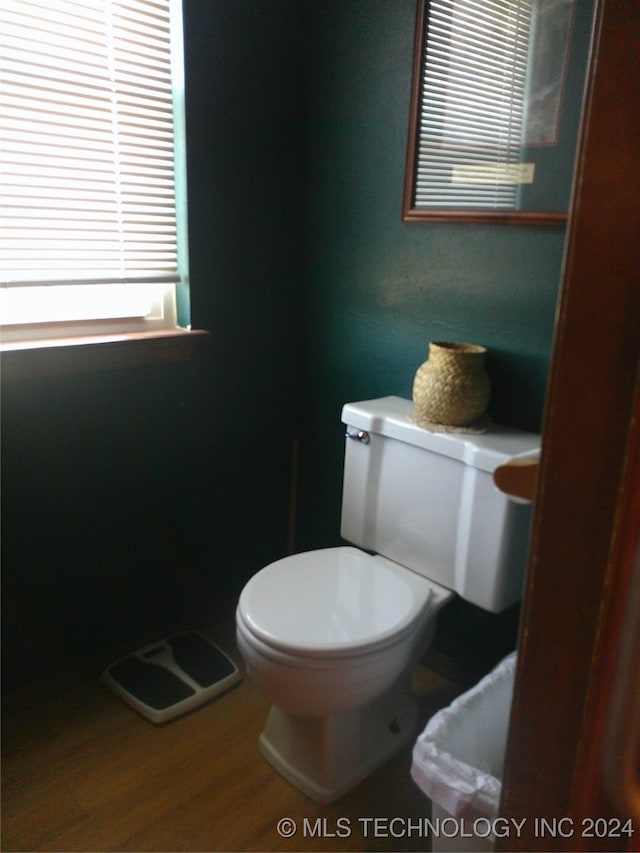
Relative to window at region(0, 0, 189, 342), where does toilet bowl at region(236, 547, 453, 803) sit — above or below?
below

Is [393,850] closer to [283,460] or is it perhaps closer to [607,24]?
[283,460]

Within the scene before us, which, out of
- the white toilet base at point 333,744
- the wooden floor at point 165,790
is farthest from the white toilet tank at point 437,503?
the wooden floor at point 165,790

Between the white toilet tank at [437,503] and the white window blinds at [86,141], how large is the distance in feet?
2.51

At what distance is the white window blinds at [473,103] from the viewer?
1.49 meters

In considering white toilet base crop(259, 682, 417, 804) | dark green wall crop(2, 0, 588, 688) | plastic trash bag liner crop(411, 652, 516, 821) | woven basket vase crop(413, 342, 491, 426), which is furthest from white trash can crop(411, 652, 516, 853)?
dark green wall crop(2, 0, 588, 688)

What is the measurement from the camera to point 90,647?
1.86 m

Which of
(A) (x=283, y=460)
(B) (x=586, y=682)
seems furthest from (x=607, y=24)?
(A) (x=283, y=460)

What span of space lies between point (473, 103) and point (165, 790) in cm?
181

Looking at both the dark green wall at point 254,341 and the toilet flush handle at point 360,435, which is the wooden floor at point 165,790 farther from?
the toilet flush handle at point 360,435

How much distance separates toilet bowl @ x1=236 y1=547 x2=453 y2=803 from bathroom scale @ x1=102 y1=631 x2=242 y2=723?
252 mm

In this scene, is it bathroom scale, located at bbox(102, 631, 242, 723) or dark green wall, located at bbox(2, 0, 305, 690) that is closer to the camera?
dark green wall, located at bbox(2, 0, 305, 690)

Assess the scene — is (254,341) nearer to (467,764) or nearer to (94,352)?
(94,352)

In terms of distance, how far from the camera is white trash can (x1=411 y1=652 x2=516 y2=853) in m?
1.14

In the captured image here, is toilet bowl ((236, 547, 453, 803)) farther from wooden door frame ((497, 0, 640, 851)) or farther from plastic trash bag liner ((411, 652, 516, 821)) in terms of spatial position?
wooden door frame ((497, 0, 640, 851))
